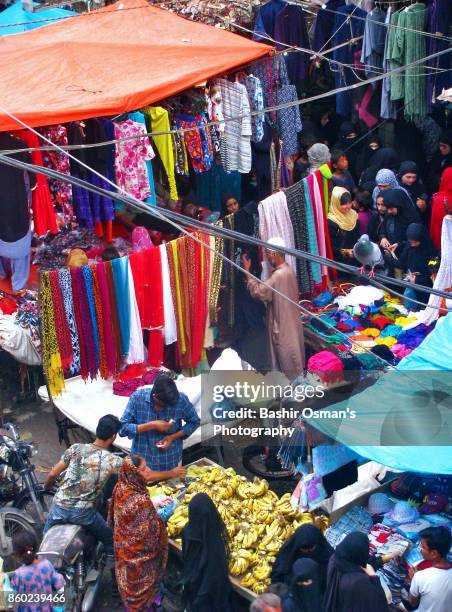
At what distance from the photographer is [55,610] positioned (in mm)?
5484

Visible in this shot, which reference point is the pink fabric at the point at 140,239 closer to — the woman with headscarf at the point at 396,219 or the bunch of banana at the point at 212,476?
the woman with headscarf at the point at 396,219

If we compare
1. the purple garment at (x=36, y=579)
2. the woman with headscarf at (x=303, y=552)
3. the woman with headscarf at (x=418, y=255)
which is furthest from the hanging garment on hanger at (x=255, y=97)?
the purple garment at (x=36, y=579)

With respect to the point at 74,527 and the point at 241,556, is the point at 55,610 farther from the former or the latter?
the point at 241,556

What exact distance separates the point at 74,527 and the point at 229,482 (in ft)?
4.01

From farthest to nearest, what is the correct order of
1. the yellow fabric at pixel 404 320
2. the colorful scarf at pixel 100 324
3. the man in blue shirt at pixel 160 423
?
1. the yellow fabric at pixel 404 320
2. the colorful scarf at pixel 100 324
3. the man in blue shirt at pixel 160 423

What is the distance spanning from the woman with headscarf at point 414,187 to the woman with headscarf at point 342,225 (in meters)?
0.68

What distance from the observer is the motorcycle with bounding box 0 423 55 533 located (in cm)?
626

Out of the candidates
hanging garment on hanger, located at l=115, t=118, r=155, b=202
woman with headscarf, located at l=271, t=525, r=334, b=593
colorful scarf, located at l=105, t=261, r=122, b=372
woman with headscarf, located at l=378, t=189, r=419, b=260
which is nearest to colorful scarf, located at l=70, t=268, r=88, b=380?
colorful scarf, located at l=105, t=261, r=122, b=372

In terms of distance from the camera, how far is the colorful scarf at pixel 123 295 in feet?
24.3

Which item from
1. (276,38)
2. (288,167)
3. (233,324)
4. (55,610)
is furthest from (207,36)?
(55,610)

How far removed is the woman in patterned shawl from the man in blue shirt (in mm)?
784

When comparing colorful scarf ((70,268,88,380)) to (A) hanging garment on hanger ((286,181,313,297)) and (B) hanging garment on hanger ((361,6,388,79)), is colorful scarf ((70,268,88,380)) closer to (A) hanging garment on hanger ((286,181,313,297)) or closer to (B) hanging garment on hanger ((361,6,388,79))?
(A) hanging garment on hanger ((286,181,313,297))

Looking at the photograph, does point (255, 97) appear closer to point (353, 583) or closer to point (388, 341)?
point (388, 341)

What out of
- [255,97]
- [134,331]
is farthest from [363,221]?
Answer: [134,331]
